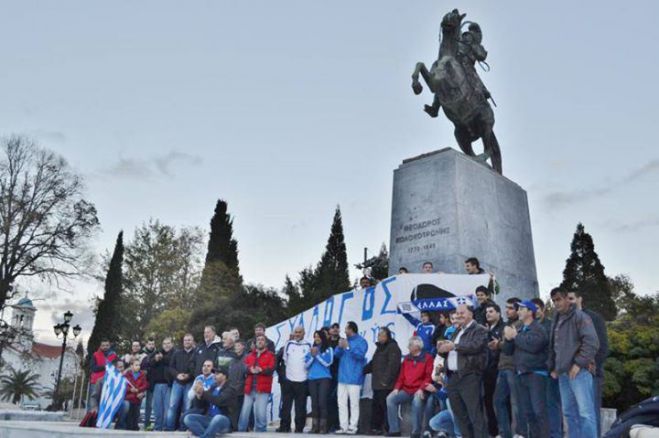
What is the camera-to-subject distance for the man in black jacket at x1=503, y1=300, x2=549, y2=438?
6.70 m

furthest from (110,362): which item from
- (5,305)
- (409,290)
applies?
(5,305)

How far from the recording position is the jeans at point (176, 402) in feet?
33.1

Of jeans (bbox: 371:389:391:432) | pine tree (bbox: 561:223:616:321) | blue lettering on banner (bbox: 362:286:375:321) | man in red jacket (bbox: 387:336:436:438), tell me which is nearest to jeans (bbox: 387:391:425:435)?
man in red jacket (bbox: 387:336:436:438)

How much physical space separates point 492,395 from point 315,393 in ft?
9.35

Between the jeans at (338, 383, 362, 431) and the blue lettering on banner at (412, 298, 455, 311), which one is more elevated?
the blue lettering on banner at (412, 298, 455, 311)

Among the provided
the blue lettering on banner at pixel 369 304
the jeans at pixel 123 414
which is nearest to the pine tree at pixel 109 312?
the jeans at pixel 123 414

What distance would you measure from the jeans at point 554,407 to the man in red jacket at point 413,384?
4.98ft

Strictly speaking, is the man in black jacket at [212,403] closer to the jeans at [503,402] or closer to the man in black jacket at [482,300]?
the jeans at [503,402]

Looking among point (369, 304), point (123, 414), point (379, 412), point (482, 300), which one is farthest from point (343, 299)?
point (123, 414)

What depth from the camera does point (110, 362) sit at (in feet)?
36.3

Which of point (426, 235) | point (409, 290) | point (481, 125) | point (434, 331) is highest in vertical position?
point (481, 125)

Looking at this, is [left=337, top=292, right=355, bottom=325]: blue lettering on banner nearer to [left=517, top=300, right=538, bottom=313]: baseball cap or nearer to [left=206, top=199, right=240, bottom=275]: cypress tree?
[left=517, top=300, right=538, bottom=313]: baseball cap

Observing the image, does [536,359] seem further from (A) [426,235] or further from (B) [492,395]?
(A) [426,235]

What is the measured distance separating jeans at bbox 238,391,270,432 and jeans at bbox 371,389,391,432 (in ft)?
5.24
